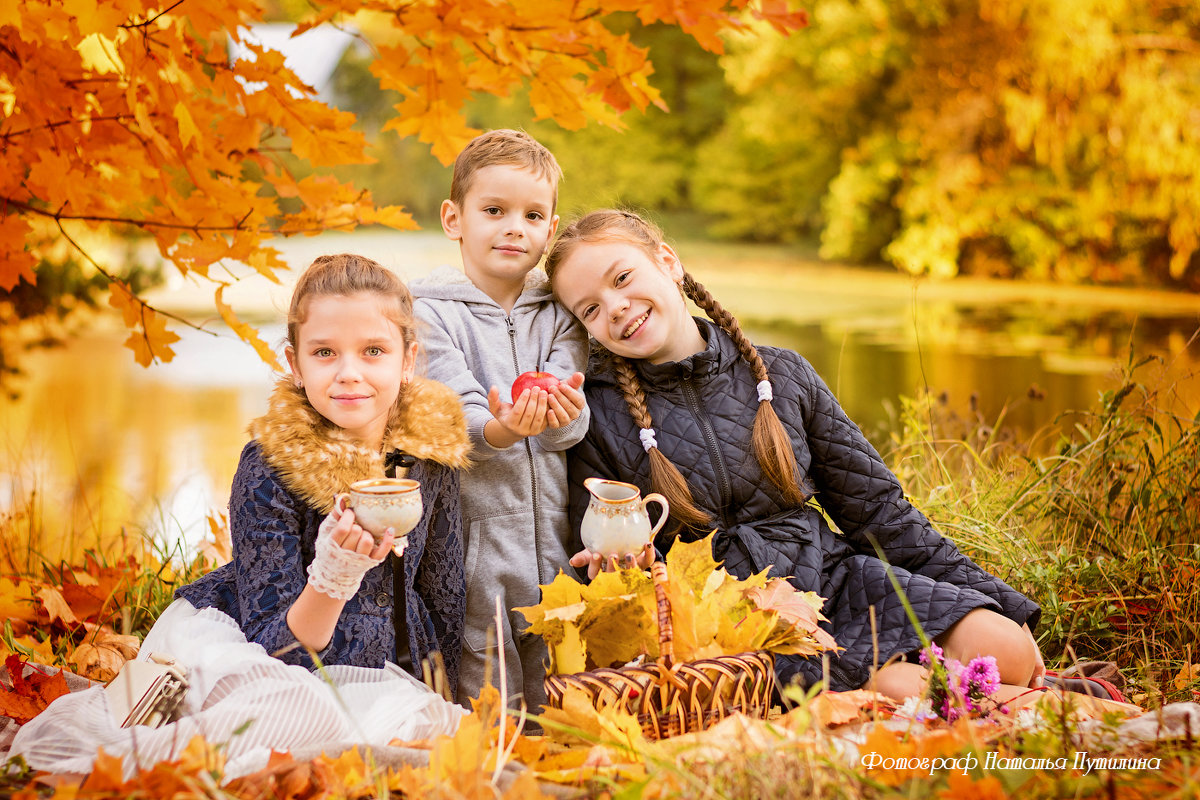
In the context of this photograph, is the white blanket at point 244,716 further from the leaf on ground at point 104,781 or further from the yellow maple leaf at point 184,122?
the yellow maple leaf at point 184,122

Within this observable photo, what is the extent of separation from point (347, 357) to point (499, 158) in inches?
29.9

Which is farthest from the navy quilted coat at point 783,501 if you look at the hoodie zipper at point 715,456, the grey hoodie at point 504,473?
the grey hoodie at point 504,473

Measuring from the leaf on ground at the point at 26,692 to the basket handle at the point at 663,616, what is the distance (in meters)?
1.47

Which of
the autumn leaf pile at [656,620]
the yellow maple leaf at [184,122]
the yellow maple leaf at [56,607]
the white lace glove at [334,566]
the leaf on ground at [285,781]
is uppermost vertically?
the yellow maple leaf at [184,122]

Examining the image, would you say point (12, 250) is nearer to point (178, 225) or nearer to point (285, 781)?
point (178, 225)

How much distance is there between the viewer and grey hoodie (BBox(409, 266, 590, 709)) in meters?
2.44

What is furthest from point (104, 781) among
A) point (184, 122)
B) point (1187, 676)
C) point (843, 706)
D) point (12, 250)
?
point (1187, 676)

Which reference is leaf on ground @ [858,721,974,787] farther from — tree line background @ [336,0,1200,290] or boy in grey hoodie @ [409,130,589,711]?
tree line background @ [336,0,1200,290]

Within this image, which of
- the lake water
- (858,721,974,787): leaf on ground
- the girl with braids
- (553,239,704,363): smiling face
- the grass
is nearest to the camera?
(858,721,974,787): leaf on ground

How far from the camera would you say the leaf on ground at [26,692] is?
6.93 ft

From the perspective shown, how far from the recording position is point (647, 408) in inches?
101

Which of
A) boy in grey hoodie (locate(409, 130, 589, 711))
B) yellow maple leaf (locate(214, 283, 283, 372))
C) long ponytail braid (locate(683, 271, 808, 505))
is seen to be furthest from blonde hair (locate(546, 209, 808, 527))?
yellow maple leaf (locate(214, 283, 283, 372))

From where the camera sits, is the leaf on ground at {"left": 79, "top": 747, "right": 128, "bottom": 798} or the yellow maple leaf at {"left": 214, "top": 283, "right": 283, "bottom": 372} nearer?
the leaf on ground at {"left": 79, "top": 747, "right": 128, "bottom": 798}

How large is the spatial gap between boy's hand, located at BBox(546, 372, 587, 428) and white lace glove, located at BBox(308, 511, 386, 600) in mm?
582
